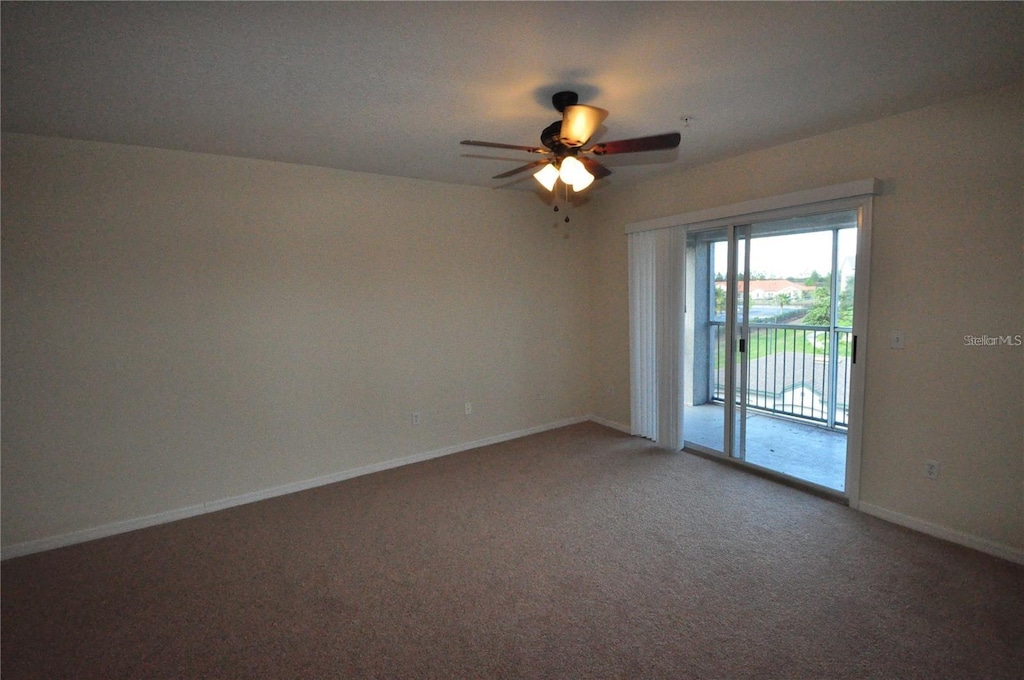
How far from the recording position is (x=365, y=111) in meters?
2.48

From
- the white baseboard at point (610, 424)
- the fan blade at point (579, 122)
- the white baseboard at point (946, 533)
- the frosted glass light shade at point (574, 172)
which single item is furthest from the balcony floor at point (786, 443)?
the fan blade at point (579, 122)

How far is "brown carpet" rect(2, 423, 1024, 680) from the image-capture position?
186 cm

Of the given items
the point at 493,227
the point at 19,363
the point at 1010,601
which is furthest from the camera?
the point at 493,227

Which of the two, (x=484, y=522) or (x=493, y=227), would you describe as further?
(x=493, y=227)

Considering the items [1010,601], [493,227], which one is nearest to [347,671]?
[1010,601]

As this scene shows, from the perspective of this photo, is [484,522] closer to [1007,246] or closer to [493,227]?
[493,227]

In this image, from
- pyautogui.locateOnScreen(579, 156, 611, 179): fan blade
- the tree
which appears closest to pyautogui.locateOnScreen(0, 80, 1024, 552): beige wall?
pyautogui.locateOnScreen(579, 156, 611, 179): fan blade

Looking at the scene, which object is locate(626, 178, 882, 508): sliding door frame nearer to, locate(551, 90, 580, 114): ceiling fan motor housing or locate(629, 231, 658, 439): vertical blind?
locate(629, 231, 658, 439): vertical blind

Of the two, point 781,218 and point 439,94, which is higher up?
point 439,94

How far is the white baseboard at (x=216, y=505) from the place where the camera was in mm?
2762

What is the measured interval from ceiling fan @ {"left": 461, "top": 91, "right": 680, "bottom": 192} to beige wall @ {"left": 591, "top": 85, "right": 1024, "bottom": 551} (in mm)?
Result: 1024

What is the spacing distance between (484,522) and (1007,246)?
3.40 metres

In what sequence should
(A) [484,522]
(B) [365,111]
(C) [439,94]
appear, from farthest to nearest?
(A) [484,522], (B) [365,111], (C) [439,94]

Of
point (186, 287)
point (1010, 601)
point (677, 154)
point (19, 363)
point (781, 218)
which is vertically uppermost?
point (677, 154)
